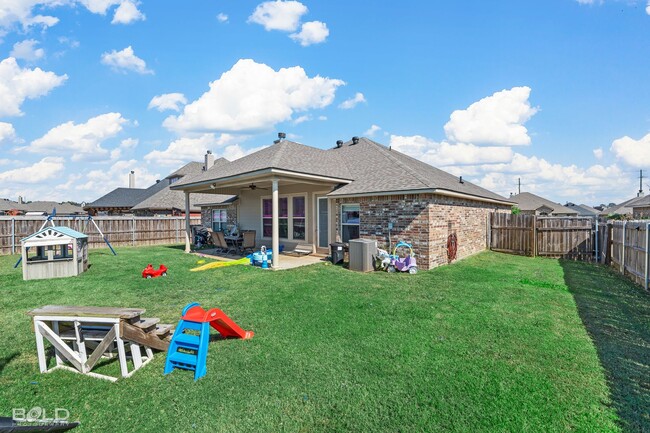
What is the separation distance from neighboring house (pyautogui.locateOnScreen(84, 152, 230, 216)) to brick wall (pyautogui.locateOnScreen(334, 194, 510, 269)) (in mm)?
18803

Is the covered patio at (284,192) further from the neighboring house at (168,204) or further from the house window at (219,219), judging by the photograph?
the neighboring house at (168,204)

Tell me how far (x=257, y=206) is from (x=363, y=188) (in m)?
6.49

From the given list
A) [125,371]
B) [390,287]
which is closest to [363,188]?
[390,287]

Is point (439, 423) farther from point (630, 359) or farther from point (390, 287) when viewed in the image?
point (390, 287)

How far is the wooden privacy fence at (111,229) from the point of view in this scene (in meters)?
15.1

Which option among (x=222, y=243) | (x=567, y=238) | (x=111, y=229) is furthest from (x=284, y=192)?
(x=567, y=238)

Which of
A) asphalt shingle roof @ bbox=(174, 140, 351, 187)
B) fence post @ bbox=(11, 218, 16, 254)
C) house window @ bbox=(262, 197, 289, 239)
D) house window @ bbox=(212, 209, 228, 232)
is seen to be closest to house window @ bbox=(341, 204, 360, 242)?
asphalt shingle roof @ bbox=(174, 140, 351, 187)

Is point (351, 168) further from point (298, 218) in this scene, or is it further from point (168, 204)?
point (168, 204)

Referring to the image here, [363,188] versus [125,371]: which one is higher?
[363,188]

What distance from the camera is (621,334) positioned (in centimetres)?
490

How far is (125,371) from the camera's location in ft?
12.1

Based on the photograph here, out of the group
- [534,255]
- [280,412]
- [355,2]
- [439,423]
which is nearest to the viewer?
[439,423]

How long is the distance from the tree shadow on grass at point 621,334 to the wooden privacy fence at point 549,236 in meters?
3.98

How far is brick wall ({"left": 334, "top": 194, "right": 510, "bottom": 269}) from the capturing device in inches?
389
